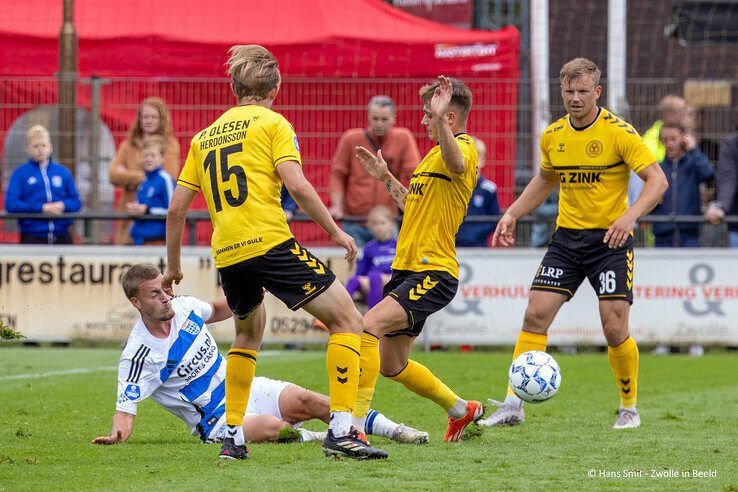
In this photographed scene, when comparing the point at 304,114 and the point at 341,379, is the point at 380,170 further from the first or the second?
the point at 304,114

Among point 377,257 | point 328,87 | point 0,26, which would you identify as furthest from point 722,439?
point 0,26

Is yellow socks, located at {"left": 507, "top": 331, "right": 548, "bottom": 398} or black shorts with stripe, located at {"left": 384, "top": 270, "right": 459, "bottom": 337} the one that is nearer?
black shorts with stripe, located at {"left": 384, "top": 270, "right": 459, "bottom": 337}

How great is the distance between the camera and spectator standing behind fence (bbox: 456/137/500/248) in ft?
→ 45.6

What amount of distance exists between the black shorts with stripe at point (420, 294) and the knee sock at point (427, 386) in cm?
22

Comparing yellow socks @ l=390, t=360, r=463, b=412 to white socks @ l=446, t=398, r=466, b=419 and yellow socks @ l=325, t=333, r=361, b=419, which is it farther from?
yellow socks @ l=325, t=333, r=361, b=419

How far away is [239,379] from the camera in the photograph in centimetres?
682

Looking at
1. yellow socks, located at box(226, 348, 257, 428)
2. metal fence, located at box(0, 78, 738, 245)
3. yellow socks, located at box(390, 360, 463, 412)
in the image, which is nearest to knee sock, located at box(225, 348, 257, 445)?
yellow socks, located at box(226, 348, 257, 428)

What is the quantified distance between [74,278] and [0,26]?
12.3 ft

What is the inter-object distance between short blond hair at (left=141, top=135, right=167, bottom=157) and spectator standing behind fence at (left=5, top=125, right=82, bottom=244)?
41.4 inches

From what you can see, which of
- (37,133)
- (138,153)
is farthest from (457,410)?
(37,133)

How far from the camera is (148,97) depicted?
556 inches

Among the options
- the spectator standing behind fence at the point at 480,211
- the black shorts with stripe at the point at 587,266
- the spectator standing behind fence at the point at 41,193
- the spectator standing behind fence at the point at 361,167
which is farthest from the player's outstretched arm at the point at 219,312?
the spectator standing behind fence at the point at 480,211

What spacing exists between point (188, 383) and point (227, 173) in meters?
1.65

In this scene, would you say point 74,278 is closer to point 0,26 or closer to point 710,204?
point 0,26
